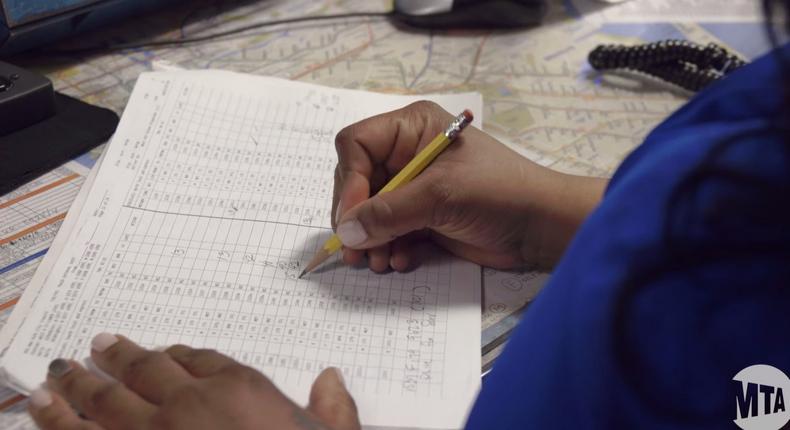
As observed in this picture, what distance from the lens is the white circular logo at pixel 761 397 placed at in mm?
433

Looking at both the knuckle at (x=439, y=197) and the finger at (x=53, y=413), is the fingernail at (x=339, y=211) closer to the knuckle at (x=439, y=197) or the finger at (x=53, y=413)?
the knuckle at (x=439, y=197)

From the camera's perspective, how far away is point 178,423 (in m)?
0.45

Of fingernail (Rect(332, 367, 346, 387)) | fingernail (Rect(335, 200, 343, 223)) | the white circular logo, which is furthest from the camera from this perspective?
fingernail (Rect(335, 200, 343, 223))

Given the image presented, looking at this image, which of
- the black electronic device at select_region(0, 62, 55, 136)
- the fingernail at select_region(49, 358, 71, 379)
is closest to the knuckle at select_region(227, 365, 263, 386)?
the fingernail at select_region(49, 358, 71, 379)

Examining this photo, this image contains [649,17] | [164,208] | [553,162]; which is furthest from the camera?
[649,17]

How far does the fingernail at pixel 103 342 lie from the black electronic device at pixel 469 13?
63 centimetres

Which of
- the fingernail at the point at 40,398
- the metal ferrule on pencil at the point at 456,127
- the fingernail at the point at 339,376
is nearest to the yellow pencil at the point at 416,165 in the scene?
the metal ferrule on pencil at the point at 456,127

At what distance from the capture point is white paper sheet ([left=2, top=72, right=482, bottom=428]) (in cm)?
55

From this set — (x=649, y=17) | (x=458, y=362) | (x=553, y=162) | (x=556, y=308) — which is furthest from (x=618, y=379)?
→ (x=649, y=17)

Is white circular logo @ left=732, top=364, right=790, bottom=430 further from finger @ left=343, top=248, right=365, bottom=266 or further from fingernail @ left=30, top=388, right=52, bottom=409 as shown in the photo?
fingernail @ left=30, top=388, right=52, bottom=409

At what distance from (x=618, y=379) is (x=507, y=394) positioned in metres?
0.09

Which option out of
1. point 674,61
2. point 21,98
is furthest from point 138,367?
point 674,61

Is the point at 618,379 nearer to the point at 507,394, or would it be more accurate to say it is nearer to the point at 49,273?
the point at 507,394

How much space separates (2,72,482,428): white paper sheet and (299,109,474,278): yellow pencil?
0.01m
